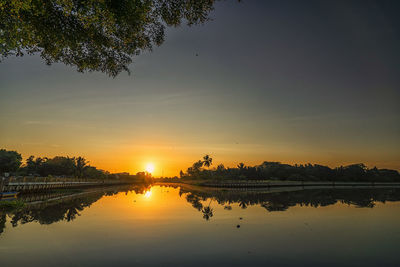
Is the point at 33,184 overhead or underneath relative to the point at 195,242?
overhead

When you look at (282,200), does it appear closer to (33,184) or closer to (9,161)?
(33,184)

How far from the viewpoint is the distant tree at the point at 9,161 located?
274 ft

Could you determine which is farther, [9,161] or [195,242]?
[9,161]

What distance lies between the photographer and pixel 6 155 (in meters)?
84.6

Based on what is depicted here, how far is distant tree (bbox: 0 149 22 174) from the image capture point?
8362cm

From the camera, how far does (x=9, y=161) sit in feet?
277

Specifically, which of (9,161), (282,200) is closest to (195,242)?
(282,200)

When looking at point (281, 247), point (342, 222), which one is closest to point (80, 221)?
point (281, 247)

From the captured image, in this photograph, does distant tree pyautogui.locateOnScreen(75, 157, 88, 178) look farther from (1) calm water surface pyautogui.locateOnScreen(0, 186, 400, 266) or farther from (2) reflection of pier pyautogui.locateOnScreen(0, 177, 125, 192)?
(1) calm water surface pyautogui.locateOnScreen(0, 186, 400, 266)

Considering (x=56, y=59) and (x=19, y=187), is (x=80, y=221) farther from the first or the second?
(x=19, y=187)

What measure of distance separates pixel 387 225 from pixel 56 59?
25061 mm

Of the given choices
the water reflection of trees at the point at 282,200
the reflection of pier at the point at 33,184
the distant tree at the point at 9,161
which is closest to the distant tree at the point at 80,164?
the distant tree at the point at 9,161

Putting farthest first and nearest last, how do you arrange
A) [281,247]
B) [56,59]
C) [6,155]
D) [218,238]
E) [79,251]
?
[6,155]
[56,59]
[218,238]
[281,247]
[79,251]

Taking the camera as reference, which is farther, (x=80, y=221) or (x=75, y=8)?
(x=80, y=221)
